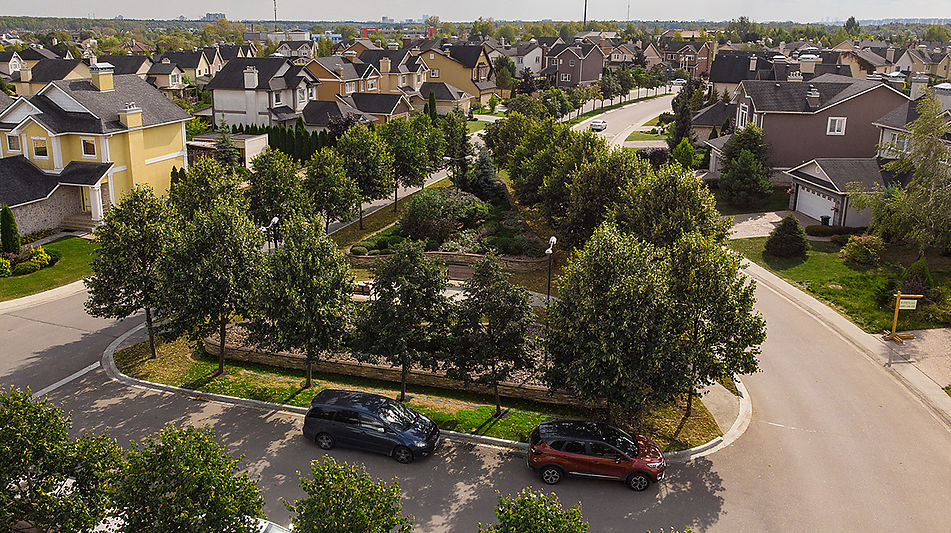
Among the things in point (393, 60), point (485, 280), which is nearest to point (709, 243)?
point (485, 280)

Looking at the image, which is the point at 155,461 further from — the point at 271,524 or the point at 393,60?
the point at 393,60

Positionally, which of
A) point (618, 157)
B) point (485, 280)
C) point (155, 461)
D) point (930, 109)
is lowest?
point (155, 461)

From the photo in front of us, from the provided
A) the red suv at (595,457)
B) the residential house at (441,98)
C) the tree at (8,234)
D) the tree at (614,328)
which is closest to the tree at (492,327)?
the tree at (614,328)

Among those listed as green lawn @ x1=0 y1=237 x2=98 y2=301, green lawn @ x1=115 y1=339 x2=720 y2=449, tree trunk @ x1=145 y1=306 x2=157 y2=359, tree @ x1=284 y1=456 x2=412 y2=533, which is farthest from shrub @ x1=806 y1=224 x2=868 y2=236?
green lawn @ x1=0 y1=237 x2=98 y2=301

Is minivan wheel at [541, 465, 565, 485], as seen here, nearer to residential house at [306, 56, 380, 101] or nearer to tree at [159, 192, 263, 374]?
tree at [159, 192, 263, 374]

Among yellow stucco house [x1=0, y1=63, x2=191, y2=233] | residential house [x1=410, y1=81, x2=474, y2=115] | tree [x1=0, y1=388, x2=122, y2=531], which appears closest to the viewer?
tree [x1=0, y1=388, x2=122, y2=531]

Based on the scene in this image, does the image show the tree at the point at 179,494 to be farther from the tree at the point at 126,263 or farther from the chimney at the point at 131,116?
the chimney at the point at 131,116
